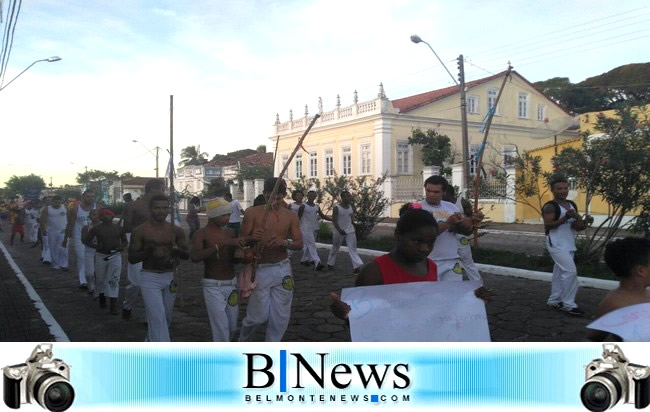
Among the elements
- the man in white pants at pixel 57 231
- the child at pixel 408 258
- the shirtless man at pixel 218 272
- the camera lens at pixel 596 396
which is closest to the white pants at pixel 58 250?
the man in white pants at pixel 57 231

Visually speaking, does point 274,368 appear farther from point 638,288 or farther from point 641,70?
point 641,70

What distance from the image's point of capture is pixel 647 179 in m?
7.91

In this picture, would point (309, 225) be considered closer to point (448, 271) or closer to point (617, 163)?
point (617, 163)

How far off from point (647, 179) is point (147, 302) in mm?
6953

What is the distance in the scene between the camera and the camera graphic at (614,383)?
9.13 feet

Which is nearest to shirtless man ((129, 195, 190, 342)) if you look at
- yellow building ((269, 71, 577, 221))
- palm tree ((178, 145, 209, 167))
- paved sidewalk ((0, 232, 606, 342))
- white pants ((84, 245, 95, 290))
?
paved sidewalk ((0, 232, 606, 342))

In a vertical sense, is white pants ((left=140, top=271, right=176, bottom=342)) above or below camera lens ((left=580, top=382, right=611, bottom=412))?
above

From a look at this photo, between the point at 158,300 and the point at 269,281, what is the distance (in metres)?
0.90

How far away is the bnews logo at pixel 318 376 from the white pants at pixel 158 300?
48.5 inches

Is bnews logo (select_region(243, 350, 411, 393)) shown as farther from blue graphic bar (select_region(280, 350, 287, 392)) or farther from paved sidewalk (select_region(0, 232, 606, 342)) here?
paved sidewalk (select_region(0, 232, 606, 342))

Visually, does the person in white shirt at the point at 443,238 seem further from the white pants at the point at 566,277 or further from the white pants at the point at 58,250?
the white pants at the point at 58,250

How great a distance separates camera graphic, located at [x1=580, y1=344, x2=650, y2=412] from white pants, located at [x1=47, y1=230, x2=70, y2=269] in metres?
9.62

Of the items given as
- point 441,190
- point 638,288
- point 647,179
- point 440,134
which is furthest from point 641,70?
point 638,288

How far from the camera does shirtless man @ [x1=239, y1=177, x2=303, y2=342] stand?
433 cm
